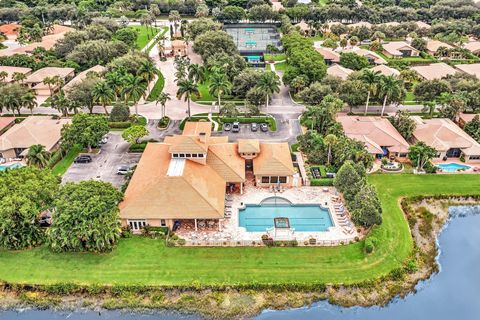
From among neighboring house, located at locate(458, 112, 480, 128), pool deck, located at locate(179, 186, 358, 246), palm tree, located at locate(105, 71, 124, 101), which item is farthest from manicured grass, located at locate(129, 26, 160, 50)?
neighboring house, located at locate(458, 112, 480, 128)

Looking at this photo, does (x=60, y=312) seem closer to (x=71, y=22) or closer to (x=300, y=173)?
(x=300, y=173)

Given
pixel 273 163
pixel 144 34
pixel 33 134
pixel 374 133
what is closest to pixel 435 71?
pixel 374 133

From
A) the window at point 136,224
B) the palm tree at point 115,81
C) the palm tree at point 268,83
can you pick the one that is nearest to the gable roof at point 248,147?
the window at point 136,224

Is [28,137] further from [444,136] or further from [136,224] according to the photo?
[444,136]

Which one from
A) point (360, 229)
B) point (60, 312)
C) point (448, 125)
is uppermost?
point (448, 125)

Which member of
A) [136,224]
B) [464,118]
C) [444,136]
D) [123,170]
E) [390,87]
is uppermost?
[390,87]

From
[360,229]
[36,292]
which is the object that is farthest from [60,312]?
[360,229]
